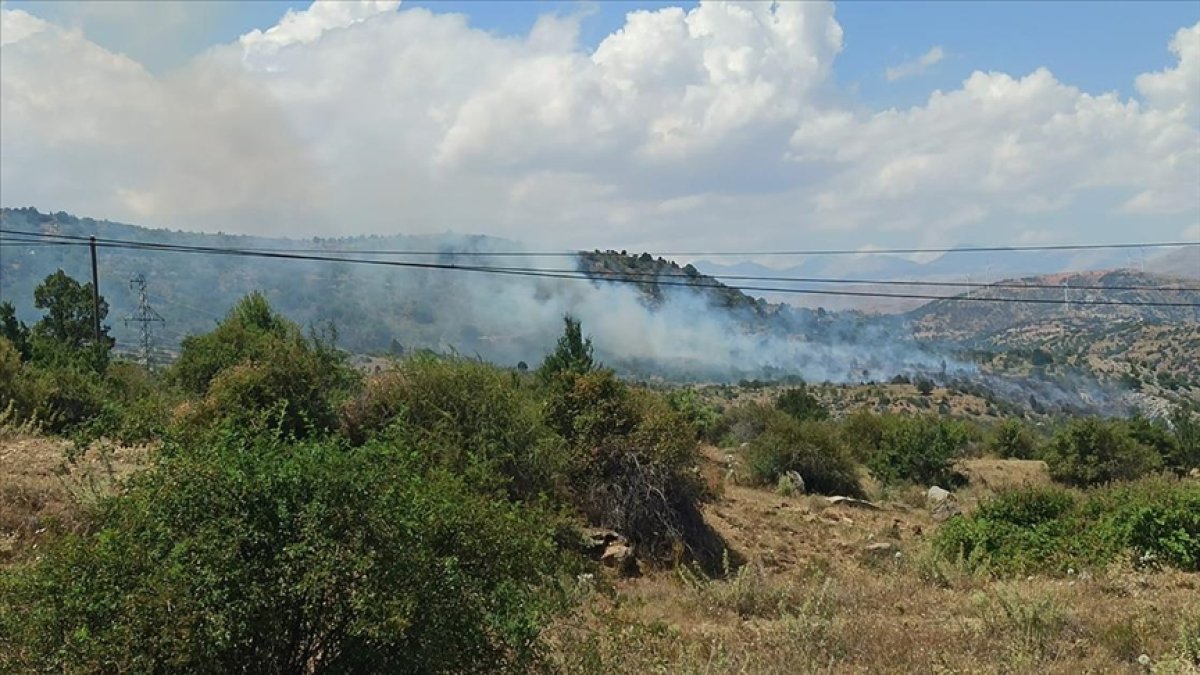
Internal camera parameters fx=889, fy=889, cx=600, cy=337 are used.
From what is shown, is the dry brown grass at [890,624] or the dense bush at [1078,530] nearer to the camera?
the dry brown grass at [890,624]

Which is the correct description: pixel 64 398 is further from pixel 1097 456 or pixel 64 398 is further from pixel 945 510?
pixel 1097 456

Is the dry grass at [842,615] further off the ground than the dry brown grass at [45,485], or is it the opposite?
the dry brown grass at [45,485]

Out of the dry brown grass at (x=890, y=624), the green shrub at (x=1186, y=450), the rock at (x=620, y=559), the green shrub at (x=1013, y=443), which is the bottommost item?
the green shrub at (x=1013, y=443)

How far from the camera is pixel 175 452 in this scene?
685 centimetres

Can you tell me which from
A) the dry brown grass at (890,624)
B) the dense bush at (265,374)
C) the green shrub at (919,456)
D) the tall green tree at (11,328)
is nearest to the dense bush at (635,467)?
the dry brown grass at (890,624)

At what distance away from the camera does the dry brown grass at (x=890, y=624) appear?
26.9 feet

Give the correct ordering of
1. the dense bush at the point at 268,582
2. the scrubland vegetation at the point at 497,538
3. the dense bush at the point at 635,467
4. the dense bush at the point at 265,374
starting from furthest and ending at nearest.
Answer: the dense bush at the point at 635,467, the dense bush at the point at 265,374, the scrubland vegetation at the point at 497,538, the dense bush at the point at 268,582

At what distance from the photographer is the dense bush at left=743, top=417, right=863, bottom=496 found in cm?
2908

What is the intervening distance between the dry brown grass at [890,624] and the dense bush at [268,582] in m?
1.57

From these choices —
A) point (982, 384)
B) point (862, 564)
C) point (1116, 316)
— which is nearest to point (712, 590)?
point (862, 564)

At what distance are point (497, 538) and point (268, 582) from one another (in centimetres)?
191

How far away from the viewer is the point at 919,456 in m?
33.7

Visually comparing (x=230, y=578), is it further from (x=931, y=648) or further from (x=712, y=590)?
(x=712, y=590)

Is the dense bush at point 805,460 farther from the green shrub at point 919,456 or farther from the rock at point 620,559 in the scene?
the rock at point 620,559
